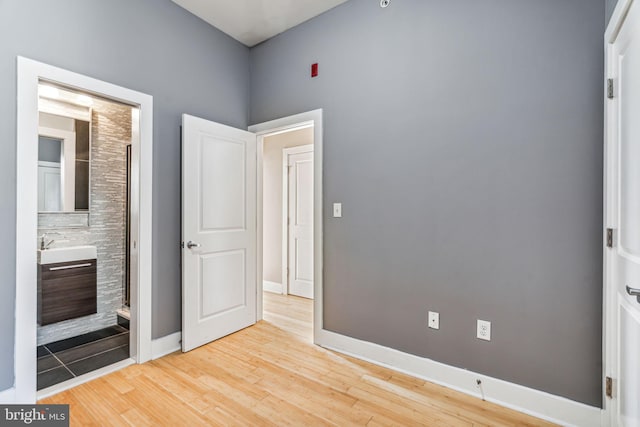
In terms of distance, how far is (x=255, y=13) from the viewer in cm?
274

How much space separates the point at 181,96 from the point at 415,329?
275 cm

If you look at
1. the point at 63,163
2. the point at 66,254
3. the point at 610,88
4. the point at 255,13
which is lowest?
the point at 66,254

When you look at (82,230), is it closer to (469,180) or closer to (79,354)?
(79,354)

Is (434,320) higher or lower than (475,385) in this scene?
higher

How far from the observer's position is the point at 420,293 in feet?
7.27

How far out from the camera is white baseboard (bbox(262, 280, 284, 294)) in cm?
446

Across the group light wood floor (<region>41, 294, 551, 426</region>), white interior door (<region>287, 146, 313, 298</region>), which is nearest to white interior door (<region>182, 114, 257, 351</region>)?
light wood floor (<region>41, 294, 551, 426</region>)

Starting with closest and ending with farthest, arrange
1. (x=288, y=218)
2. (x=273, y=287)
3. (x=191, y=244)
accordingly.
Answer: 1. (x=191, y=244)
2. (x=288, y=218)
3. (x=273, y=287)

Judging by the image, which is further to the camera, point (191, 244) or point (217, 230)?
point (217, 230)

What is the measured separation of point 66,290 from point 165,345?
115 centimetres

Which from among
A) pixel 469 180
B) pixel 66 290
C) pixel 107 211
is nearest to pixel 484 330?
pixel 469 180

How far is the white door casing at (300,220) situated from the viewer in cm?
425

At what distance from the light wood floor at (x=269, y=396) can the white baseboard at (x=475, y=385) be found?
0.06 metres

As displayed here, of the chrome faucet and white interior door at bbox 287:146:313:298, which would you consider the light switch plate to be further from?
the chrome faucet
